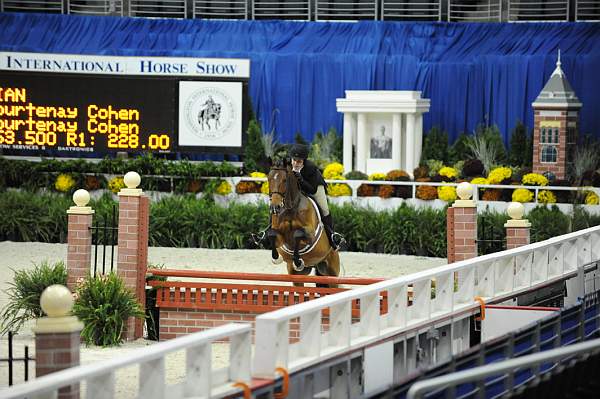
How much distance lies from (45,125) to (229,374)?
19.7 m

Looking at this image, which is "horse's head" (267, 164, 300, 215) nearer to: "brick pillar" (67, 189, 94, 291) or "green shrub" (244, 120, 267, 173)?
"brick pillar" (67, 189, 94, 291)

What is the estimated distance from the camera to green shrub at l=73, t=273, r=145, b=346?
15.4m

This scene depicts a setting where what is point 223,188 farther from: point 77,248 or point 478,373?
point 478,373

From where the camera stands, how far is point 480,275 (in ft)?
45.4

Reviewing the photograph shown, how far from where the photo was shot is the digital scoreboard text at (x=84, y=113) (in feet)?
91.8

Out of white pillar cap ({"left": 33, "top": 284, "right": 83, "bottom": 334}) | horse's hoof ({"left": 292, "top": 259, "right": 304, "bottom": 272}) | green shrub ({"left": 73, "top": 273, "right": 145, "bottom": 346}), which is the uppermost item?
white pillar cap ({"left": 33, "top": 284, "right": 83, "bottom": 334})

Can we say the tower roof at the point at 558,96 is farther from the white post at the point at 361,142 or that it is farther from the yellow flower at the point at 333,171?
the yellow flower at the point at 333,171

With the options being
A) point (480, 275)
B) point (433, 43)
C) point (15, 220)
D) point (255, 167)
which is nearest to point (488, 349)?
point (480, 275)

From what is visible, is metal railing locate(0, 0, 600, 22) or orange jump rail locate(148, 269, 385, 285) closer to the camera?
orange jump rail locate(148, 269, 385, 285)

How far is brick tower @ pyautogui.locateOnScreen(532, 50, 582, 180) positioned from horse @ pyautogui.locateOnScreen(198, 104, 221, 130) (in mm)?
6613

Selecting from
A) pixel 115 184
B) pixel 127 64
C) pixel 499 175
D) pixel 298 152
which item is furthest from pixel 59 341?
pixel 127 64

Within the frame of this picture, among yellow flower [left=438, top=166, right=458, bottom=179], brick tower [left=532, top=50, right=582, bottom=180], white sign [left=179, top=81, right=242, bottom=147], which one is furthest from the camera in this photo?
brick tower [left=532, top=50, right=582, bottom=180]

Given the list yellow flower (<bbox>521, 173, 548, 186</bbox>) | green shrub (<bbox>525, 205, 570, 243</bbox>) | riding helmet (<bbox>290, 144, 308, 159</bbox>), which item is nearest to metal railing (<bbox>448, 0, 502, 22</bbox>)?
yellow flower (<bbox>521, 173, 548, 186</bbox>)

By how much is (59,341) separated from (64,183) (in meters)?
20.3
